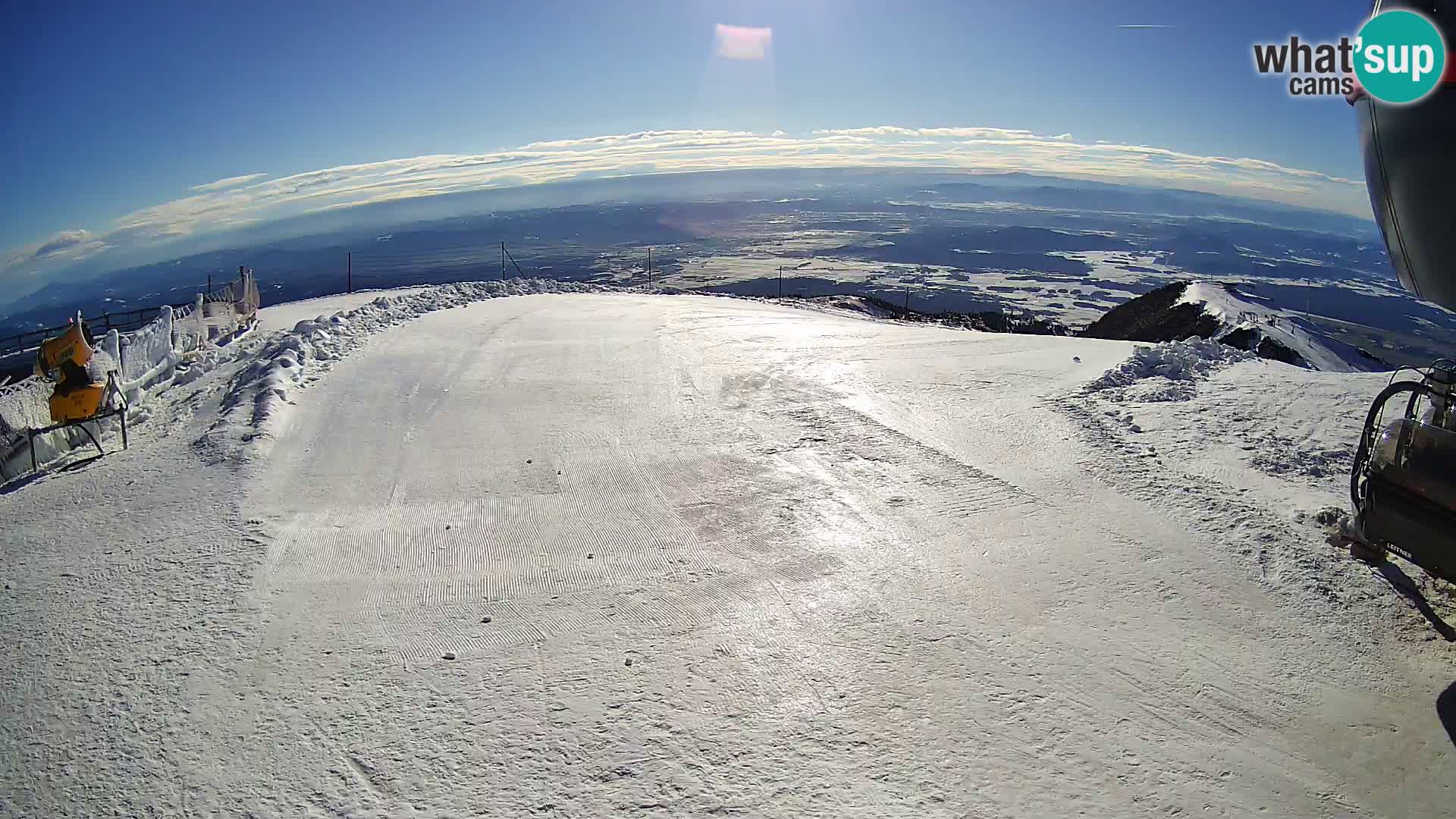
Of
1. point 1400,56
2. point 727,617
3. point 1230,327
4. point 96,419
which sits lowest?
point 727,617

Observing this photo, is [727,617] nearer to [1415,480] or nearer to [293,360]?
[1415,480]

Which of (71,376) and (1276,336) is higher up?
(71,376)

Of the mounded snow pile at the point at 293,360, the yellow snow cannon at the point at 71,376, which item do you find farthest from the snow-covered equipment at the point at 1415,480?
the yellow snow cannon at the point at 71,376

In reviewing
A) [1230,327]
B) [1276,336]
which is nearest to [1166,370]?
[1276,336]

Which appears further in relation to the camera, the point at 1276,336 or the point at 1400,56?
the point at 1276,336

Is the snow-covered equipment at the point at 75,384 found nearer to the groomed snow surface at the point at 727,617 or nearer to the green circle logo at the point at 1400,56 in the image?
the groomed snow surface at the point at 727,617

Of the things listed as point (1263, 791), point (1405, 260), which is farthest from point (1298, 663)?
point (1405, 260)

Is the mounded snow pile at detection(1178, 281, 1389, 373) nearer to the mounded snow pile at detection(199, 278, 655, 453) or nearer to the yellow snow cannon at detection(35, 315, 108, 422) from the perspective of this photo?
the mounded snow pile at detection(199, 278, 655, 453)
